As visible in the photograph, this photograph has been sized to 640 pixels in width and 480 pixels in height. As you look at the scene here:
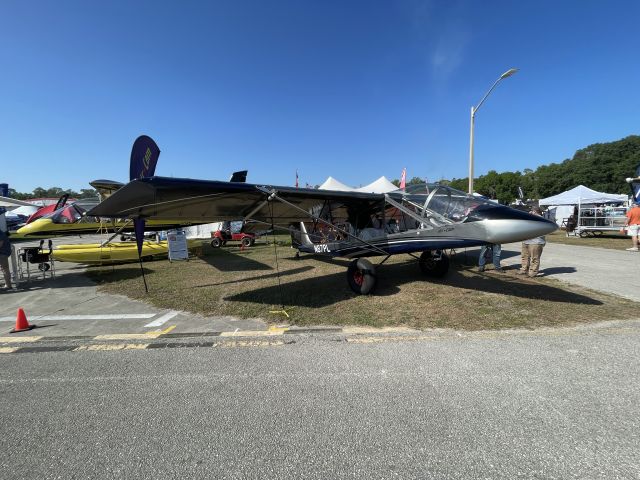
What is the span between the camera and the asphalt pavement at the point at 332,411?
190 cm

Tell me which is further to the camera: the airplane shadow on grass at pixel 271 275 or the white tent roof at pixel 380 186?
the white tent roof at pixel 380 186

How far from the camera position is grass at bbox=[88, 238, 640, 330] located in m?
4.63

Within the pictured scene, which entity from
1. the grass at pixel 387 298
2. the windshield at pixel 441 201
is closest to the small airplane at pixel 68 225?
the grass at pixel 387 298

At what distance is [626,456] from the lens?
1899 mm

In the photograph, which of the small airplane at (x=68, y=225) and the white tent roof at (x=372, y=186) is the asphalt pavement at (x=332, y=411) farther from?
the white tent roof at (x=372, y=186)

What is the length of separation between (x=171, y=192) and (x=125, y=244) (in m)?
8.55

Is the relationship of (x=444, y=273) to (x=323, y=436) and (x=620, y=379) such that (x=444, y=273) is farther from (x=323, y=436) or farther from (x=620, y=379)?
(x=323, y=436)

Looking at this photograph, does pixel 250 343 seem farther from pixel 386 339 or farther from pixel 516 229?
pixel 516 229

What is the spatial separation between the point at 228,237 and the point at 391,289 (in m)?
14.0

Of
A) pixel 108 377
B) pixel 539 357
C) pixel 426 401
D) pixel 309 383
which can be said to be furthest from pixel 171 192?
pixel 539 357

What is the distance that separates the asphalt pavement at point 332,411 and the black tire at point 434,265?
3758 millimetres

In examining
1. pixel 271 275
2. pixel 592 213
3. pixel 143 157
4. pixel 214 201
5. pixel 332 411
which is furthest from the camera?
pixel 592 213

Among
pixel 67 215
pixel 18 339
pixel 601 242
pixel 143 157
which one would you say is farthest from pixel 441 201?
pixel 601 242

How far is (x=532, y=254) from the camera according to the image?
7.44m
